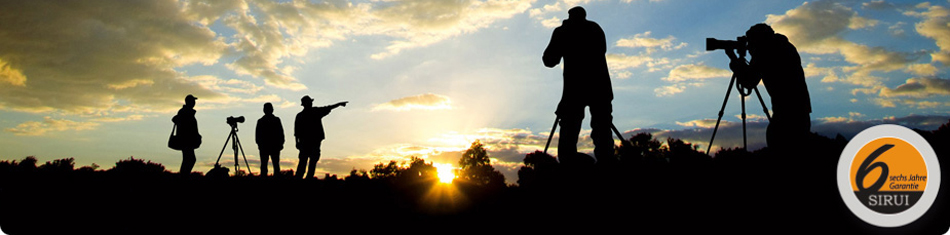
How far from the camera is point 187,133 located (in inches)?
456

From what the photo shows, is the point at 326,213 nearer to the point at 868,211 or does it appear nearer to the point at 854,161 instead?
the point at 868,211

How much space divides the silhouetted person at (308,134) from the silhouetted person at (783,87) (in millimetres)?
9676

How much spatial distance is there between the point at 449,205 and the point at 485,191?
1.05 meters

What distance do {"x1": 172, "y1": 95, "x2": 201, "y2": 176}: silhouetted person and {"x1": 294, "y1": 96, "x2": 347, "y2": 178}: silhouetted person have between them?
2329 mm

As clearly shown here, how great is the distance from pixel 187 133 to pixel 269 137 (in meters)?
1.83

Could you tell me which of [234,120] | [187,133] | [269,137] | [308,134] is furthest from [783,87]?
[234,120]

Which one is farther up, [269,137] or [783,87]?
[783,87]

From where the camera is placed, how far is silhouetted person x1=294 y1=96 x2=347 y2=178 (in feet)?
39.1

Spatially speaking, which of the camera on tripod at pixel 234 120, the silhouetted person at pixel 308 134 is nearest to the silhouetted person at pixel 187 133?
the silhouetted person at pixel 308 134

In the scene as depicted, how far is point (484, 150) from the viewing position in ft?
290

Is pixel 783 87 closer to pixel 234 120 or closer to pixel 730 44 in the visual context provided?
pixel 730 44

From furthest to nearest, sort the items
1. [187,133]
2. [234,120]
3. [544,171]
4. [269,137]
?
[234,120]
[269,137]
[187,133]
[544,171]

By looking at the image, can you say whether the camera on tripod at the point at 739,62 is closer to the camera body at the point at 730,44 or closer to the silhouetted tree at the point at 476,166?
the camera body at the point at 730,44

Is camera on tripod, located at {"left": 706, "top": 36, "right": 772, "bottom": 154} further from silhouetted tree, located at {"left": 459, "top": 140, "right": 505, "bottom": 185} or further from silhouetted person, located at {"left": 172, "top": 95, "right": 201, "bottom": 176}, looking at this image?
silhouetted tree, located at {"left": 459, "top": 140, "right": 505, "bottom": 185}
